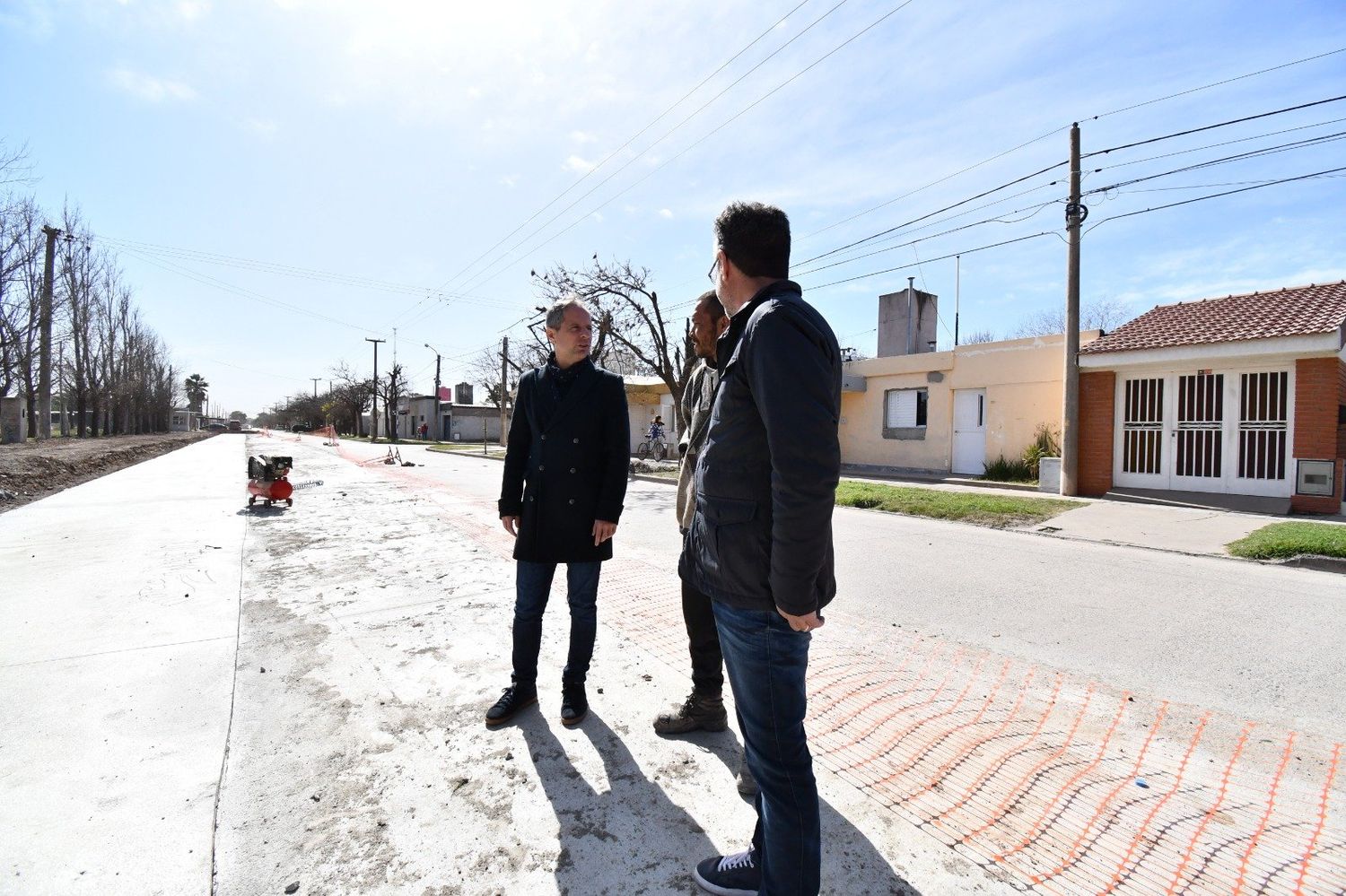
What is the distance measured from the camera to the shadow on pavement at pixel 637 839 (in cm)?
190

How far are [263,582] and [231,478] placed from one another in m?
11.6

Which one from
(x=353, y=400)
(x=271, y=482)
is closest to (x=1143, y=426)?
(x=271, y=482)

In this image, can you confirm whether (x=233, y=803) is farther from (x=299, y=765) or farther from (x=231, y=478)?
(x=231, y=478)

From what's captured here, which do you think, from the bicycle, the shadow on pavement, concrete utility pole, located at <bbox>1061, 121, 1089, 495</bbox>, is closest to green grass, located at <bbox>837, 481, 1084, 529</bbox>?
concrete utility pole, located at <bbox>1061, 121, 1089, 495</bbox>

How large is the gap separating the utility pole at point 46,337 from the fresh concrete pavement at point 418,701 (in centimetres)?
2520

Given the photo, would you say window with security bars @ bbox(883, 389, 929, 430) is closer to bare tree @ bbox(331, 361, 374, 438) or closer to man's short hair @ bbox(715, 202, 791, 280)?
man's short hair @ bbox(715, 202, 791, 280)

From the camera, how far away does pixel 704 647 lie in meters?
2.85

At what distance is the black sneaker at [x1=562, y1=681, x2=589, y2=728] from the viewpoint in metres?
2.87

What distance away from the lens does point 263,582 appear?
5348 mm

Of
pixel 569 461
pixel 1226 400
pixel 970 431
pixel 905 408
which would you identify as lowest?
pixel 569 461

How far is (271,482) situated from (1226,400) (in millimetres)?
16222

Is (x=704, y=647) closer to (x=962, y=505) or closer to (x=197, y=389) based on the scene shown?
(x=962, y=505)

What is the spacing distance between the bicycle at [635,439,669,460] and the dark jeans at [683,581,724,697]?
23609 millimetres

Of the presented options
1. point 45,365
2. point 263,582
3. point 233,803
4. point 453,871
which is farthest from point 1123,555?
point 45,365
